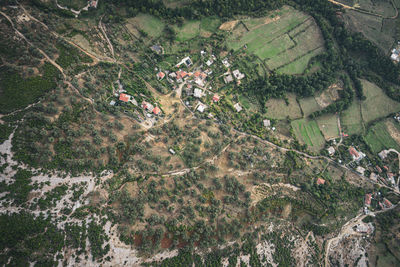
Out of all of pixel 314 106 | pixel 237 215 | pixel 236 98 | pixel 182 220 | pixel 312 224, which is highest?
pixel 236 98

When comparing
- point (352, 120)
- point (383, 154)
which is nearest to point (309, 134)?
point (352, 120)

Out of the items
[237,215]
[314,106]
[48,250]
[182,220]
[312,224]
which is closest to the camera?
→ [48,250]

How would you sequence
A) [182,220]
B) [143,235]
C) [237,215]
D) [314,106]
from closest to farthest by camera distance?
1. [143,235]
2. [182,220]
3. [237,215]
4. [314,106]

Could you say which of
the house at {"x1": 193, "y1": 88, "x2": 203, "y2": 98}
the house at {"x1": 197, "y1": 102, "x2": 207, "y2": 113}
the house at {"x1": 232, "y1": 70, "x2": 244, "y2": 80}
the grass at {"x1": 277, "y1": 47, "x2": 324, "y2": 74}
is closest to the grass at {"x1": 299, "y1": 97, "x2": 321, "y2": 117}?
the grass at {"x1": 277, "y1": 47, "x2": 324, "y2": 74}

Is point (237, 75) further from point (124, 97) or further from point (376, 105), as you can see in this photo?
point (376, 105)

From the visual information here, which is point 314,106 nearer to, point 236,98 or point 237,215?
point 236,98

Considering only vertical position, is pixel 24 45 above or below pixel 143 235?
above

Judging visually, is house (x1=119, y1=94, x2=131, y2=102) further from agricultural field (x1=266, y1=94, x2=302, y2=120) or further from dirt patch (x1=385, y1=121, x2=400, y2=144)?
dirt patch (x1=385, y1=121, x2=400, y2=144)

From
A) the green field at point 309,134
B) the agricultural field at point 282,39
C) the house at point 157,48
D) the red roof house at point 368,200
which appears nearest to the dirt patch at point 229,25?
the agricultural field at point 282,39

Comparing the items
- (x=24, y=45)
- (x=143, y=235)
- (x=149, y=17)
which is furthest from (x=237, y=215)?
(x=24, y=45)
